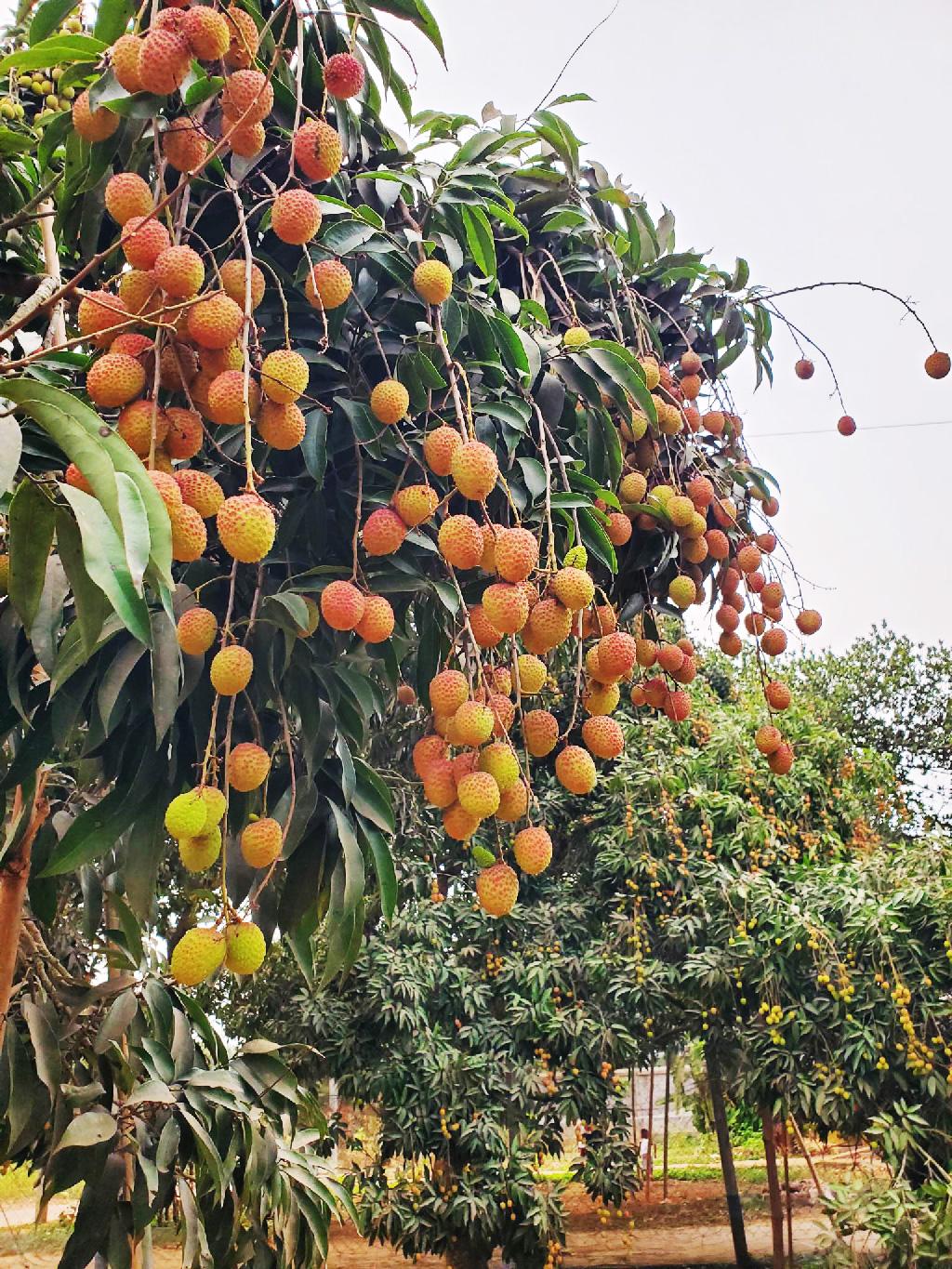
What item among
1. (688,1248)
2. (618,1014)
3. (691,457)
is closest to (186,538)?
(691,457)

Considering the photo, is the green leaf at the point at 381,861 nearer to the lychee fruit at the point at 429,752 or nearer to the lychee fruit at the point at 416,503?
the lychee fruit at the point at 429,752

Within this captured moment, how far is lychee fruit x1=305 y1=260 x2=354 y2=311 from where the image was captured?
0.89m

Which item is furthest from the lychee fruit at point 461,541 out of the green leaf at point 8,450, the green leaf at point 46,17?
the green leaf at point 46,17

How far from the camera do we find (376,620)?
0.92 meters

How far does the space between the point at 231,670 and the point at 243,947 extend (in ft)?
0.75

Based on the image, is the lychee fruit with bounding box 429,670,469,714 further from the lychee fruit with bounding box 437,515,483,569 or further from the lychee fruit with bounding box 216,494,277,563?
the lychee fruit with bounding box 216,494,277,563

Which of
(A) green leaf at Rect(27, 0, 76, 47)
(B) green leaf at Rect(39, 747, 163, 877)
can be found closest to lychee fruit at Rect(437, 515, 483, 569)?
(B) green leaf at Rect(39, 747, 163, 877)

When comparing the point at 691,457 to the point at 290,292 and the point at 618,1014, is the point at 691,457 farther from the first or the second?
the point at 618,1014

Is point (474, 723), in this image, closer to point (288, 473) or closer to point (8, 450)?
point (288, 473)

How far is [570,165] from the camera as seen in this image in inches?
52.7

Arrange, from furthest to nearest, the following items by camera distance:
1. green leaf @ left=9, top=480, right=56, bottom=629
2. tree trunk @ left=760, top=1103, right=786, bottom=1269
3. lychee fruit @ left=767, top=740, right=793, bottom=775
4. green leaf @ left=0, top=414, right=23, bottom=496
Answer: tree trunk @ left=760, top=1103, right=786, bottom=1269 < lychee fruit @ left=767, top=740, right=793, bottom=775 < green leaf @ left=9, top=480, right=56, bottom=629 < green leaf @ left=0, top=414, right=23, bottom=496

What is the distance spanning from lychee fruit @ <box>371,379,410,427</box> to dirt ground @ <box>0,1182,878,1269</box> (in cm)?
548

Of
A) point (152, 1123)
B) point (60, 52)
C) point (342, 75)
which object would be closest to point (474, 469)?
point (342, 75)

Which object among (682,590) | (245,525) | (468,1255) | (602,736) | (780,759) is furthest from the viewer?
(468,1255)
